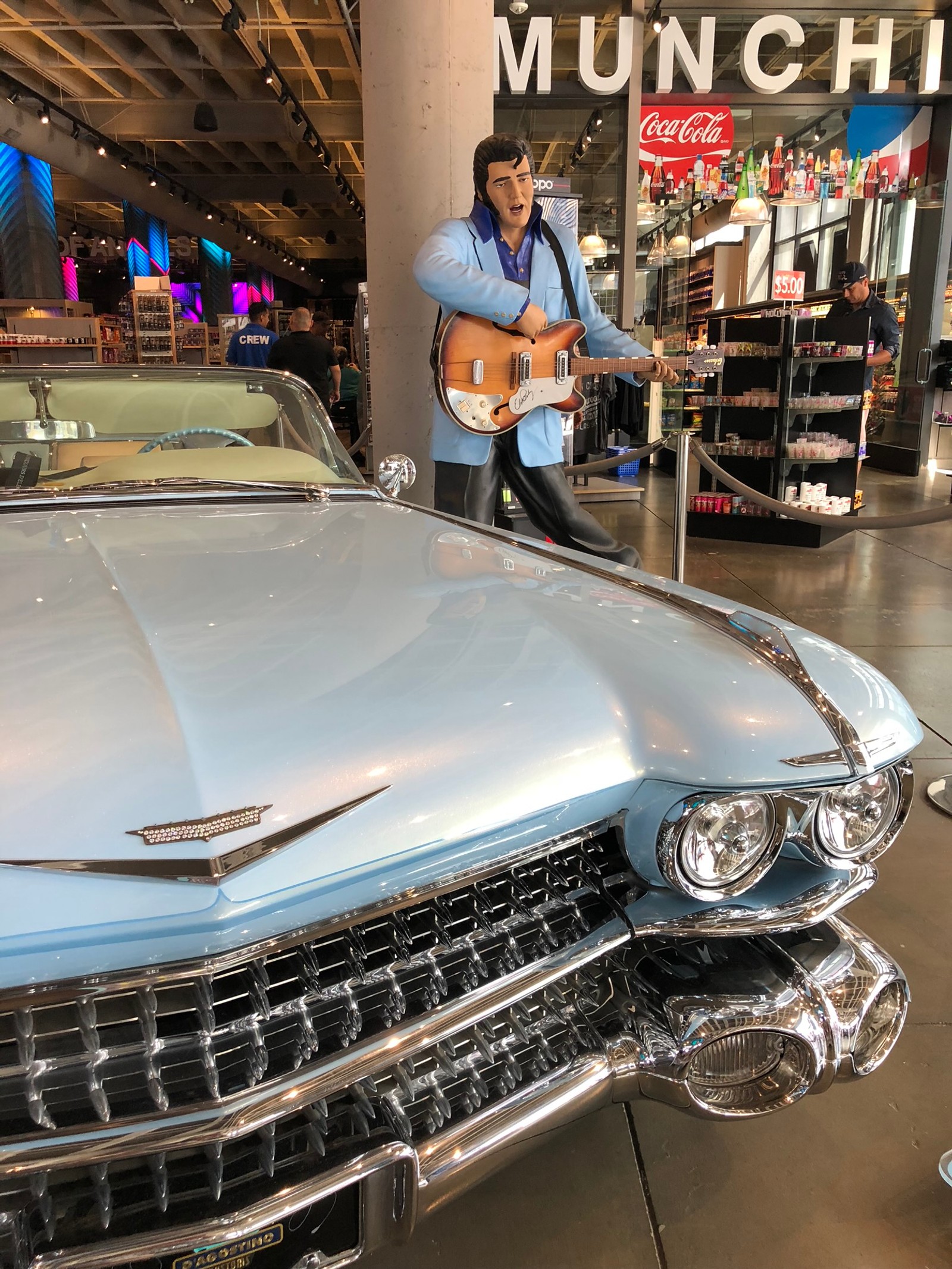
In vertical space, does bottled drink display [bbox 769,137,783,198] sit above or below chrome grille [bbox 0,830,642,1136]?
above

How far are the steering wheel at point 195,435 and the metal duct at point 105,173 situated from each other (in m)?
13.2

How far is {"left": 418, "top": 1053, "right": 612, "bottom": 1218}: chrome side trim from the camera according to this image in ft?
3.31

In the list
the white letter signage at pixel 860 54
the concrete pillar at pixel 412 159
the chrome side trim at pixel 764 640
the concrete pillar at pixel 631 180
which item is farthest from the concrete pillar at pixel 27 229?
the chrome side trim at pixel 764 640

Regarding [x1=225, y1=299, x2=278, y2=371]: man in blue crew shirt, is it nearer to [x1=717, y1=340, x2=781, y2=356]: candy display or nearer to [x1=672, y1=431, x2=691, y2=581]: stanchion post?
[x1=717, y1=340, x2=781, y2=356]: candy display

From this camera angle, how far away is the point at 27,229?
14594mm

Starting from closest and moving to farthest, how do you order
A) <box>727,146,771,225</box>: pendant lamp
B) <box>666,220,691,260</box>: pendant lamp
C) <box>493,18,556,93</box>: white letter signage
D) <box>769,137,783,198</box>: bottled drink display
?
<box>493,18,556,93</box>: white letter signage < <box>727,146,771,225</box>: pendant lamp < <box>769,137,783,198</box>: bottled drink display < <box>666,220,691,260</box>: pendant lamp

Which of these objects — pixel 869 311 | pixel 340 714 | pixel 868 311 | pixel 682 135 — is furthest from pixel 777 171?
pixel 340 714

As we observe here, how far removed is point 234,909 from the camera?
2.86 feet

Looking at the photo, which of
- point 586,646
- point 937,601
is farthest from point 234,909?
point 937,601

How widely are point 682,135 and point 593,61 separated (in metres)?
1.64

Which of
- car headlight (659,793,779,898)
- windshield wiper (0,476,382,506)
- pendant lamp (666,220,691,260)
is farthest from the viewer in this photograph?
pendant lamp (666,220,691,260)

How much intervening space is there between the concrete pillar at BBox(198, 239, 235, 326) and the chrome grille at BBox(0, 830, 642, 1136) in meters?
25.0

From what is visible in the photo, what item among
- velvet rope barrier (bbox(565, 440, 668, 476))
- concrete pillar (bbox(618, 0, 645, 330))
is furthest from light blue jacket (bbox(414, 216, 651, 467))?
concrete pillar (bbox(618, 0, 645, 330))

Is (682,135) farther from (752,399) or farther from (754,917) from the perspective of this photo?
(754,917)
